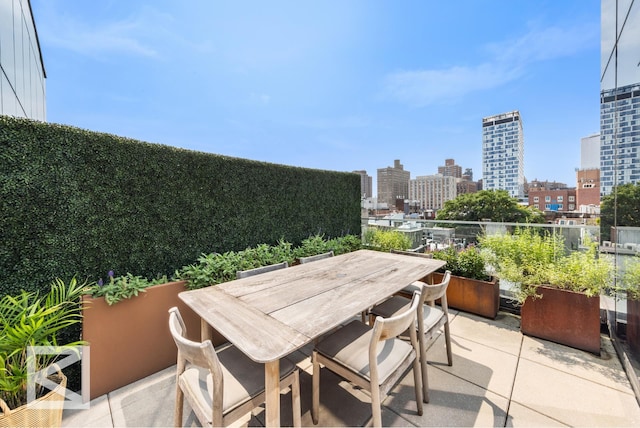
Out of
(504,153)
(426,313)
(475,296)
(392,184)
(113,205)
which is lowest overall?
(475,296)

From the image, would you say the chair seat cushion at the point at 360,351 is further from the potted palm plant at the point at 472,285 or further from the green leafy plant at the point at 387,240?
the green leafy plant at the point at 387,240

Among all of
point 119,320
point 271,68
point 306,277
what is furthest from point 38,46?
point 306,277

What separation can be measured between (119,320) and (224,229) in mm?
1570

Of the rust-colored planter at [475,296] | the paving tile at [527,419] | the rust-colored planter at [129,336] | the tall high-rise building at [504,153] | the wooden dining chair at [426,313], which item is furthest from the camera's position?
the tall high-rise building at [504,153]

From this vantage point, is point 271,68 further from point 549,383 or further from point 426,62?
point 549,383

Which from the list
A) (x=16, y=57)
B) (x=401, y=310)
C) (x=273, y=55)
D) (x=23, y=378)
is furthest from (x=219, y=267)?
(x=273, y=55)

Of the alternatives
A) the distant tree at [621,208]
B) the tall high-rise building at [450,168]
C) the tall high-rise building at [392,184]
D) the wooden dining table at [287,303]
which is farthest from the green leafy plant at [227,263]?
the tall high-rise building at [450,168]

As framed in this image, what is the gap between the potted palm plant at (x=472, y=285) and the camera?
3.25 metres

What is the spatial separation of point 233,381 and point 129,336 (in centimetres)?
144

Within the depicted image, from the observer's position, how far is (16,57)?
13.2 ft

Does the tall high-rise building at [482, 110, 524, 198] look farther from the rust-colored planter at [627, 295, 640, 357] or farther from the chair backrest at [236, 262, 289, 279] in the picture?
the chair backrest at [236, 262, 289, 279]

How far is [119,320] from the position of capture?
80.7 inches

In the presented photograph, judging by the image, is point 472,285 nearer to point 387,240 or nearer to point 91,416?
point 387,240

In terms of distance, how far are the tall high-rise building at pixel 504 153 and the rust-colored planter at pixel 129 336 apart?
61.5 meters
